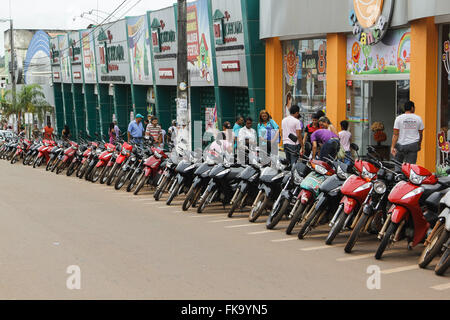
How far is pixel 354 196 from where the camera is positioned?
379 inches

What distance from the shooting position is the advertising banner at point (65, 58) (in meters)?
47.8

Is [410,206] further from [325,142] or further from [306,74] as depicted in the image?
[306,74]

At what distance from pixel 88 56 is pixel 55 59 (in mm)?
9676

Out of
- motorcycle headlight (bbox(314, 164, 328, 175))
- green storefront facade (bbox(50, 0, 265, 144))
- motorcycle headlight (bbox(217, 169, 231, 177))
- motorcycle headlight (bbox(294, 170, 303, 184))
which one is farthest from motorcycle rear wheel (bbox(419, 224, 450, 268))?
green storefront facade (bbox(50, 0, 265, 144))

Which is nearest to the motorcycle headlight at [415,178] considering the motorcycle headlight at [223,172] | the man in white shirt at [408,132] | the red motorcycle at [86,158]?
the man in white shirt at [408,132]

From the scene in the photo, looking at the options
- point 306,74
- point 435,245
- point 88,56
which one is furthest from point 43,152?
point 435,245

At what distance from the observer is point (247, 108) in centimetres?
2453

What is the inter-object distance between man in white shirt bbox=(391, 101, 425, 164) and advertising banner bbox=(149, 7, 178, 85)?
57.3 ft

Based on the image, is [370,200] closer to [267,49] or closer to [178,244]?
[178,244]

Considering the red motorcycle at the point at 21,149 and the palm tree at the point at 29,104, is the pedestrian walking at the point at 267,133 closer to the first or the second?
the red motorcycle at the point at 21,149

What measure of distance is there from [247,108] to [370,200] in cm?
1533

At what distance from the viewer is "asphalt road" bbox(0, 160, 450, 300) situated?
287 inches
